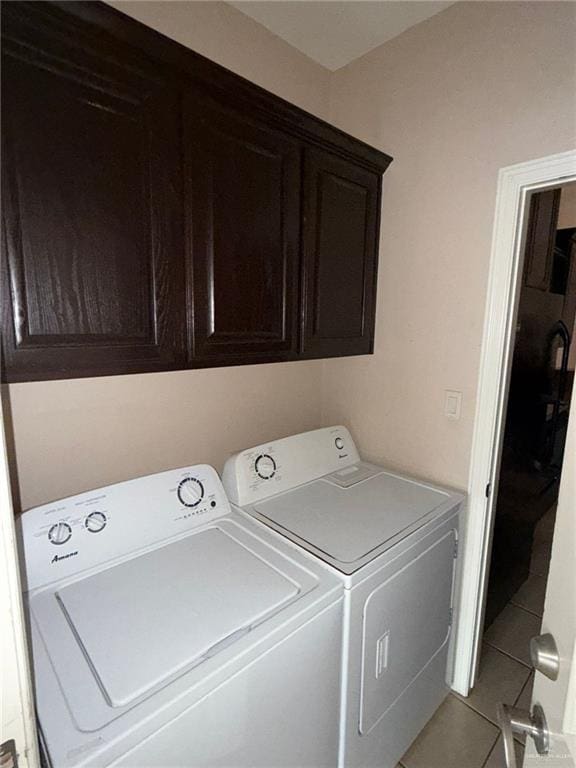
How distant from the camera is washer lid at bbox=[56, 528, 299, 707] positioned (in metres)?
0.86

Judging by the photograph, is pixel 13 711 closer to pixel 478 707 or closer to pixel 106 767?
pixel 106 767

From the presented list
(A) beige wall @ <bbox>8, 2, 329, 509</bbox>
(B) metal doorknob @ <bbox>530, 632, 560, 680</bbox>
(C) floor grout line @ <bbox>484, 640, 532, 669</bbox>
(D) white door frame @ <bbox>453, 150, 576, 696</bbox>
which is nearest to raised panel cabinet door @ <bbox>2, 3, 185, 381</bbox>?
(A) beige wall @ <bbox>8, 2, 329, 509</bbox>

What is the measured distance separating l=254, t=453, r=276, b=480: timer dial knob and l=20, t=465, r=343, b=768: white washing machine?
254mm

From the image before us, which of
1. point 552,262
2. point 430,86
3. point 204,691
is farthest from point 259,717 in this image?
point 552,262

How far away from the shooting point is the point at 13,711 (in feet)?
1.71

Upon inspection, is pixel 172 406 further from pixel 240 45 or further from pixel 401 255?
pixel 240 45

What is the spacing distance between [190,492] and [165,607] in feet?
1.47

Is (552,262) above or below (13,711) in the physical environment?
above

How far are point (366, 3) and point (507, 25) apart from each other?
532 millimetres

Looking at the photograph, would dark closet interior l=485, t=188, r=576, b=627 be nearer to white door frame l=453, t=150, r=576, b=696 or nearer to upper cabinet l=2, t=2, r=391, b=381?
white door frame l=453, t=150, r=576, b=696

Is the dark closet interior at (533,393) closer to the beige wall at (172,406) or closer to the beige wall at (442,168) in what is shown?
the beige wall at (442,168)

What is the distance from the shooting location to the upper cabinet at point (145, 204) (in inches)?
33.6

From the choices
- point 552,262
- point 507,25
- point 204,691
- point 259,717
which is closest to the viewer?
point 204,691

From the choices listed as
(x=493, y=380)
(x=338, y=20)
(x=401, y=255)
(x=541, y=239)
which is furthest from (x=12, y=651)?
(x=541, y=239)
